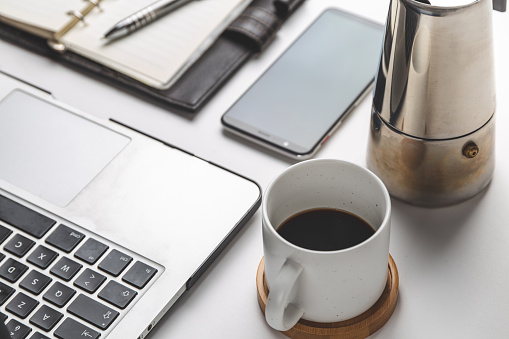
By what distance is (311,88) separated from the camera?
771 mm

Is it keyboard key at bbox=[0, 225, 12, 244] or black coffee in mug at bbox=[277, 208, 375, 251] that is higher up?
→ black coffee in mug at bbox=[277, 208, 375, 251]

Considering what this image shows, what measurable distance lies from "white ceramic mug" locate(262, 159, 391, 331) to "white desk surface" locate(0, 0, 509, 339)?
0.05 m

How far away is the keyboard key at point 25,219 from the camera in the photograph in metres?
0.65

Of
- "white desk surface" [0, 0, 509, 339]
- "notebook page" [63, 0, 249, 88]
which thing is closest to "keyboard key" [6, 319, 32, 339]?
"white desk surface" [0, 0, 509, 339]

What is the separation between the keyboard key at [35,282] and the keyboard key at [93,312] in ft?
0.11

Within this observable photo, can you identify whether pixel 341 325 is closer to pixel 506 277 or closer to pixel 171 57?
pixel 506 277

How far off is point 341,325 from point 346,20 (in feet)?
1.32

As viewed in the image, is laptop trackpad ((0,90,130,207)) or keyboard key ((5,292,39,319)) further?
laptop trackpad ((0,90,130,207))

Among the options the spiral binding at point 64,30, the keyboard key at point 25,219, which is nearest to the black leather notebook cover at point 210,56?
the spiral binding at point 64,30

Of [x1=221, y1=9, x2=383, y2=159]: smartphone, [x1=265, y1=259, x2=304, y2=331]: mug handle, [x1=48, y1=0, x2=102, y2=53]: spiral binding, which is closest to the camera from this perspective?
[x1=265, y1=259, x2=304, y2=331]: mug handle

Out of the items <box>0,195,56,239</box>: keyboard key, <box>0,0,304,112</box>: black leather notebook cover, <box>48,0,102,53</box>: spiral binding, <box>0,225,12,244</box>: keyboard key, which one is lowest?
<box>0,225,12,244</box>: keyboard key

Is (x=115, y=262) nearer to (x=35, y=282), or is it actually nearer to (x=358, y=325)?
(x=35, y=282)

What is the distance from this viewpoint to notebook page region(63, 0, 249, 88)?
0.80 meters

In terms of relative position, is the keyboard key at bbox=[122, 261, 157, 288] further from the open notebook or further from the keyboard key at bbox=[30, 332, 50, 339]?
the open notebook
